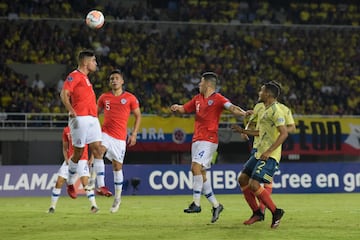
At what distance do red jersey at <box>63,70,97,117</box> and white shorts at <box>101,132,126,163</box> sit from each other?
150cm

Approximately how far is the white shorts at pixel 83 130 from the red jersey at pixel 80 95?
0.13 m

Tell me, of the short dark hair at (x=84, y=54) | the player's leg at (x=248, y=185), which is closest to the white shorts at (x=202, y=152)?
the player's leg at (x=248, y=185)

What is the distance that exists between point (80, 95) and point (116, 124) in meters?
1.91

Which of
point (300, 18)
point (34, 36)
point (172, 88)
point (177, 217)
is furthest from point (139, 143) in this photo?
point (177, 217)

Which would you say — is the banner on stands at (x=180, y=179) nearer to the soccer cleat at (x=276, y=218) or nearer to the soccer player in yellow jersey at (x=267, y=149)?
the soccer player in yellow jersey at (x=267, y=149)

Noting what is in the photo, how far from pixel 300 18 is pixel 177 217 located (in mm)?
31068

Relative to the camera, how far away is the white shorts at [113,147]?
626 inches

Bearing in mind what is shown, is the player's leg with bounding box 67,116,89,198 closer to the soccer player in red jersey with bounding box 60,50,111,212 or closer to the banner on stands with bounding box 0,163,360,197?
the soccer player in red jersey with bounding box 60,50,111,212

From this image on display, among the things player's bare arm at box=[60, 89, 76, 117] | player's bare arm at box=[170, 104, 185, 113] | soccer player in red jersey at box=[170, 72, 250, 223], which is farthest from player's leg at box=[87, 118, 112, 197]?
soccer player in red jersey at box=[170, 72, 250, 223]

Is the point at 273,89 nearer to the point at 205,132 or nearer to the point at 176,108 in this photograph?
the point at 205,132

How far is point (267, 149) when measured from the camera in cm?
1259

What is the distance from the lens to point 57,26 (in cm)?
3806

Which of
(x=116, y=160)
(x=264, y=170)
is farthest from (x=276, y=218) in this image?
(x=116, y=160)

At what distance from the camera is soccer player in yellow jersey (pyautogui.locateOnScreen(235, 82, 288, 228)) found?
40.9 ft
